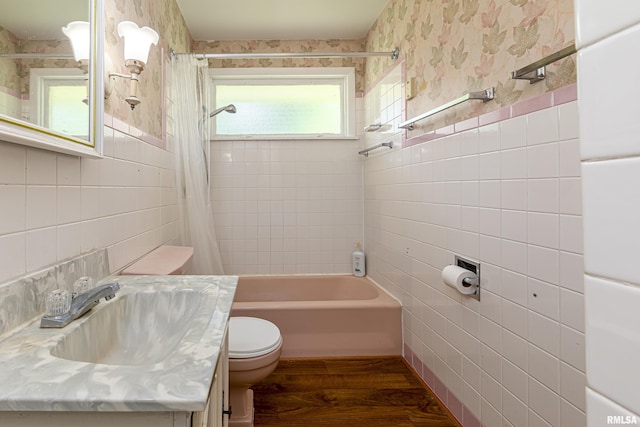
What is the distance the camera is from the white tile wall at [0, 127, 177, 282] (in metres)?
0.84

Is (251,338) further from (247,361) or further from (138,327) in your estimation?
(138,327)

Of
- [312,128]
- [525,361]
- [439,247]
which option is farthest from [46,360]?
[312,128]

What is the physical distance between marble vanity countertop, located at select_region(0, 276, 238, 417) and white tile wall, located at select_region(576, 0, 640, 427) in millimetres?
500

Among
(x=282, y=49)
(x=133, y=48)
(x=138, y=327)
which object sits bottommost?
(x=138, y=327)

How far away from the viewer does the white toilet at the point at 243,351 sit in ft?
4.71

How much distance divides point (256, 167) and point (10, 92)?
2.14m

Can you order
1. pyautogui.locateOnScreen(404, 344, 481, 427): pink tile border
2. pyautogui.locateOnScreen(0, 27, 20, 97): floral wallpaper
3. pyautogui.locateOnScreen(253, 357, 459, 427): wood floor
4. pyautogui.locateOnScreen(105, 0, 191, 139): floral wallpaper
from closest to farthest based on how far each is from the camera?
pyautogui.locateOnScreen(0, 27, 20, 97): floral wallpaper < pyautogui.locateOnScreen(105, 0, 191, 139): floral wallpaper < pyautogui.locateOnScreen(404, 344, 481, 427): pink tile border < pyautogui.locateOnScreen(253, 357, 459, 427): wood floor

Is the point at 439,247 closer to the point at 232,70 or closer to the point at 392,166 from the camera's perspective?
the point at 392,166

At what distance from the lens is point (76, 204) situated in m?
1.11

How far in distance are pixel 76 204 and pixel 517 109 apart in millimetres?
1577

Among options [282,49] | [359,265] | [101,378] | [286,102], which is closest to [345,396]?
[359,265]

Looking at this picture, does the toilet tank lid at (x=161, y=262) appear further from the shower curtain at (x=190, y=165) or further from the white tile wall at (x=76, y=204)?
the shower curtain at (x=190, y=165)

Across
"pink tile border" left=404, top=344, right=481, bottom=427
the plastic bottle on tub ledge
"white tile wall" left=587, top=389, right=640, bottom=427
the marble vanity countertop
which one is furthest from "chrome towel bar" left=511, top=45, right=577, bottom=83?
the plastic bottle on tub ledge

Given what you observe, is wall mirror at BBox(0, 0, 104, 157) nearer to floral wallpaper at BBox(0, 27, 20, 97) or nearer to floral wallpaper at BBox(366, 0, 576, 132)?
floral wallpaper at BBox(0, 27, 20, 97)
